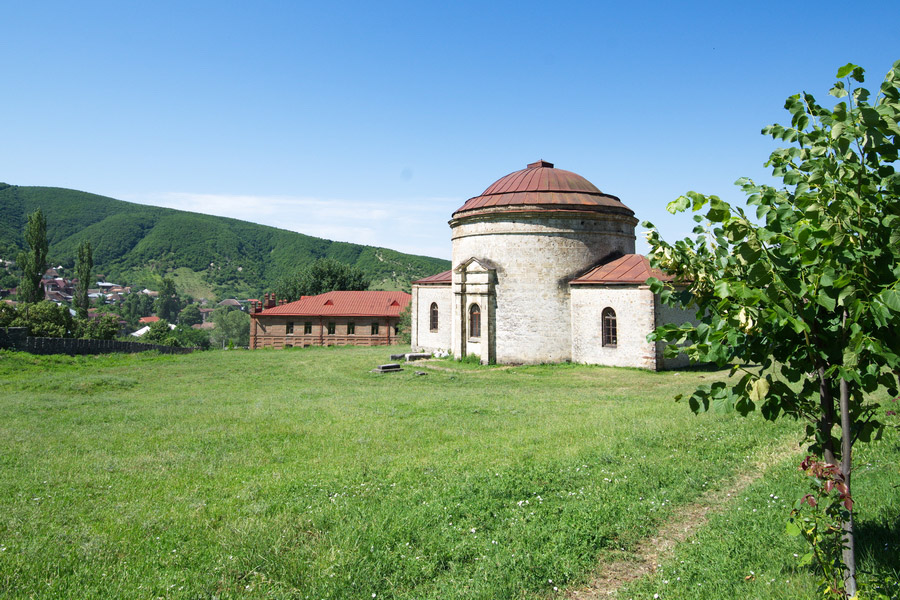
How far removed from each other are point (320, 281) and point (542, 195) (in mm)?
37556

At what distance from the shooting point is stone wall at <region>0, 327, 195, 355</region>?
25.1 m

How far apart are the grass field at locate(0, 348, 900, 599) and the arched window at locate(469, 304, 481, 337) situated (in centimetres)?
1114

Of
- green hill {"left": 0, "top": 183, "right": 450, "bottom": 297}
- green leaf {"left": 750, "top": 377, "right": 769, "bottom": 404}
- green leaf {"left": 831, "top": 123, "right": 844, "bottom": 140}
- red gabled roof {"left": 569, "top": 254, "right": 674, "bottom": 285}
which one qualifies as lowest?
green leaf {"left": 750, "top": 377, "right": 769, "bottom": 404}

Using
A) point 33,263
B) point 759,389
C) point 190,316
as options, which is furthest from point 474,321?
point 190,316

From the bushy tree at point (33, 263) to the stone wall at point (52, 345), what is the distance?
28.6 meters

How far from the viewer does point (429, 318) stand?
30188 mm

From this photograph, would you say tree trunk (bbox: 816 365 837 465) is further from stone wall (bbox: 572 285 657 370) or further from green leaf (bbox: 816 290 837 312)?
stone wall (bbox: 572 285 657 370)

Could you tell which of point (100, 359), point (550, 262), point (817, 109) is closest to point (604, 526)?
point (817, 109)

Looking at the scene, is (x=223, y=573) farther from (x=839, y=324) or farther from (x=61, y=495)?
(x=839, y=324)

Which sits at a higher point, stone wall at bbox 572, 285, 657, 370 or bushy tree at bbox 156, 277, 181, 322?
bushy tree at bbox 156, 277, 181, 322

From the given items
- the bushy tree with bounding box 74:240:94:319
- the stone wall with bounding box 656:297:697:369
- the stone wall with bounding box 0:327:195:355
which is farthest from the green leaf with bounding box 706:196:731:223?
the bushy tree with bounding box 74:240:94:319

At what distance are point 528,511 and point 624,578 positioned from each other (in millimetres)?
1469

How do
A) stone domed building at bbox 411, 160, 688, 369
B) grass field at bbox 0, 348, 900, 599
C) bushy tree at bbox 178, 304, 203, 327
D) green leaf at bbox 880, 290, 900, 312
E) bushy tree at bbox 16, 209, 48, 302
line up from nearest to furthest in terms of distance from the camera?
1. green leaf at bbox 880, 290, 900, 312
2. grass field at bbox 0, 348, 900, 599
3. stone domed building at bbox 411, 160, 688, 369
4. bushy tree at bbox 16, 209, 48, 302
5. bushy tree at bbox 178, 304, 203, 327

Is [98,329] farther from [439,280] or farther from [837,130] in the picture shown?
[837,130]
